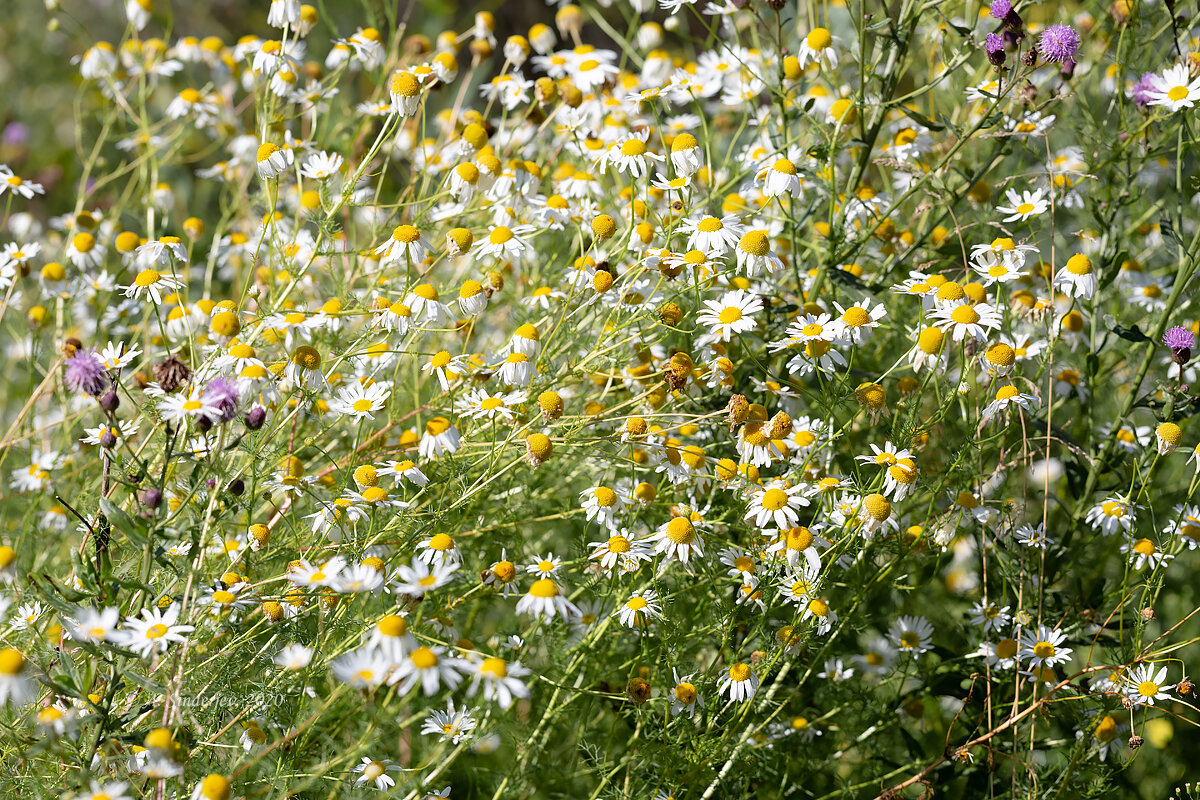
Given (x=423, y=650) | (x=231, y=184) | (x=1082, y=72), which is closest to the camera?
(x=423, y=650)

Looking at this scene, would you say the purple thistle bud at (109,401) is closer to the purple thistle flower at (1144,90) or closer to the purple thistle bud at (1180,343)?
the purple thistle bud at (1180,343)

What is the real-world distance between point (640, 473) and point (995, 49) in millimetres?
1039

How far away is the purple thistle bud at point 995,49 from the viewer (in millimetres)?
1720

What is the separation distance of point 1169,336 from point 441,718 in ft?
4.77

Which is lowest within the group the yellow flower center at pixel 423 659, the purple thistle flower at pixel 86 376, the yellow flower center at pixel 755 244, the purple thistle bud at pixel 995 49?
the purple thistle flower at pixel 86 376

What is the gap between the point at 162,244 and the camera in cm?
173

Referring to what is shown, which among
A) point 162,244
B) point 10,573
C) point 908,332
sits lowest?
point 10,573

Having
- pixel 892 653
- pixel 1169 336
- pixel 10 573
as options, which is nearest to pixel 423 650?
pixel 10 573

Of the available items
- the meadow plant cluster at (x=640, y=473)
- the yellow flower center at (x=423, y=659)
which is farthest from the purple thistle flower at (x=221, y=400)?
the yellow flower center at (x=423, y=659)

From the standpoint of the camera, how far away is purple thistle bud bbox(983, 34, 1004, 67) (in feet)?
5.64

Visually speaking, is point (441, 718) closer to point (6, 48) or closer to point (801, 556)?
point (801, 556)

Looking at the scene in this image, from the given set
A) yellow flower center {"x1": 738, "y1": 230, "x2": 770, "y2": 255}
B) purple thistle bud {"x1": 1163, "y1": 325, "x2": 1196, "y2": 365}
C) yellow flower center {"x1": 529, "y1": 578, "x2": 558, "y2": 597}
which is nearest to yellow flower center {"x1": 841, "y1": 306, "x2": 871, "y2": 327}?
yellow flower center {"x1": 738, "y1": 230, "x2": 770, "y2": 255}

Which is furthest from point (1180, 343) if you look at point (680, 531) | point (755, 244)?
point (680, 531)

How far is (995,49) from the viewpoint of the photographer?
1730 millimetres
